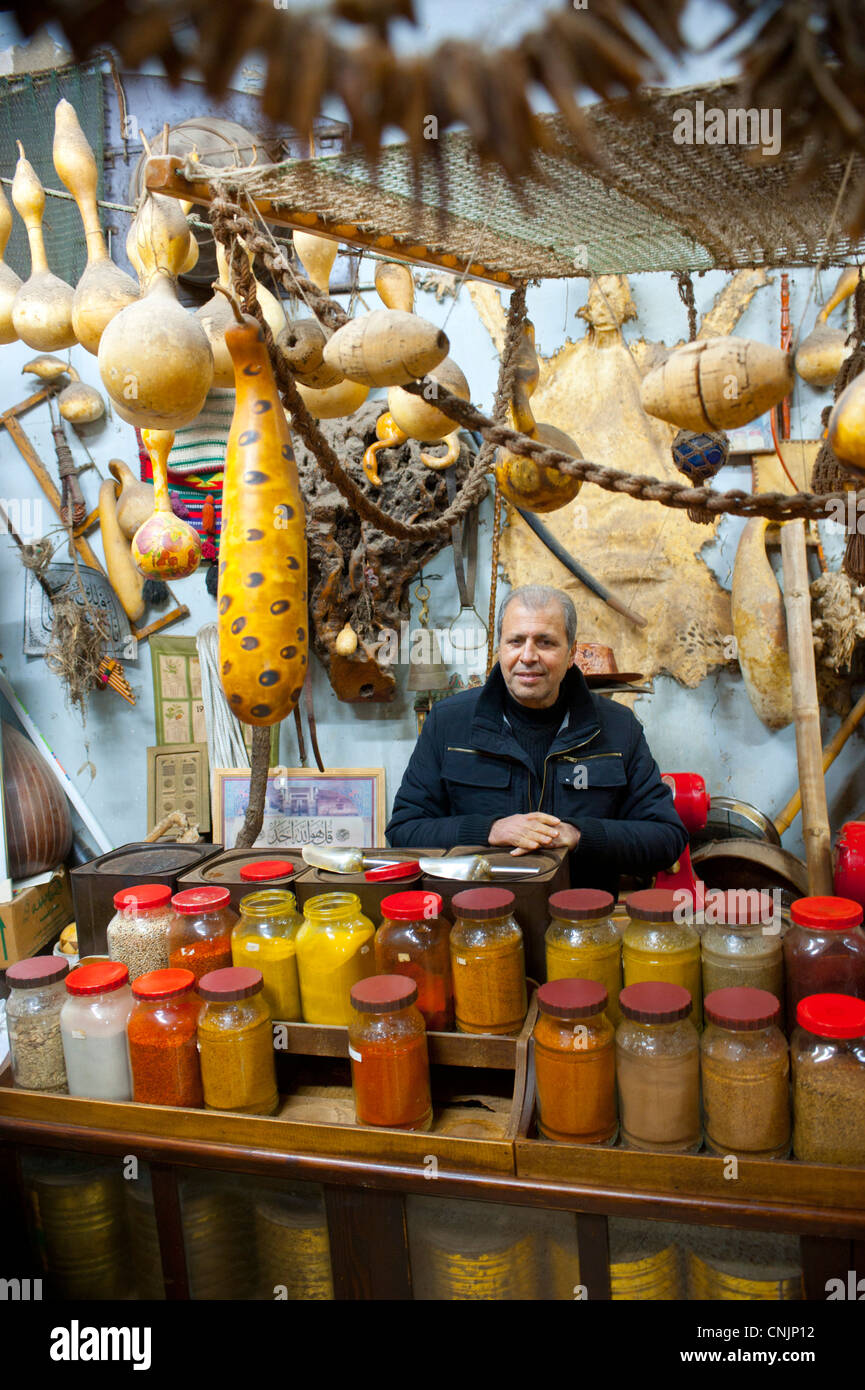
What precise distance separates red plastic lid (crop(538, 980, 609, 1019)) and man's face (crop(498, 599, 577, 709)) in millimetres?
1024

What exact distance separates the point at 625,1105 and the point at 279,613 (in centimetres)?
66

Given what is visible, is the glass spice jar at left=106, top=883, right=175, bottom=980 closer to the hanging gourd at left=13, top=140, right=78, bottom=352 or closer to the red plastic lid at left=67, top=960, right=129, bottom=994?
the red plastic lid at left=67, top=960, right=129, bottom=994

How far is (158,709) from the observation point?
3.44 meters

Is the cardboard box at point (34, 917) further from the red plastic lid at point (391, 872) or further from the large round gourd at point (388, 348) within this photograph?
the large round gourd at point (388, 348)

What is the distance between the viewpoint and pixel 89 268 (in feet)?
4.35

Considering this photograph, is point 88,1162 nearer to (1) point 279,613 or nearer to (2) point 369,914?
(2) point 369,914

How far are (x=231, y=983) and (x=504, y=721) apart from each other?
1124 millimetres

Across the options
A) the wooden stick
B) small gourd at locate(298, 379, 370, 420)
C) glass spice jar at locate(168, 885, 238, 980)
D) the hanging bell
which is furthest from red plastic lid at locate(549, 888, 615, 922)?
the hanging bell

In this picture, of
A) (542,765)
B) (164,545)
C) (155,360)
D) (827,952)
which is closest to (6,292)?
(164,545)

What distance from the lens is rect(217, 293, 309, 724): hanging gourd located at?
0.90 metres

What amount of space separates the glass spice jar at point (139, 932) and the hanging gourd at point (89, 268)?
772mm

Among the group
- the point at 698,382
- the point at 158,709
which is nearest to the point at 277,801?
the point at 158,709

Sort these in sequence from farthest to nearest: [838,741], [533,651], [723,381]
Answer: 1. [838,741]
2. [533,651]
3. [723,381]

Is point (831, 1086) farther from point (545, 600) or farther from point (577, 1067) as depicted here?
point (545, 600)
